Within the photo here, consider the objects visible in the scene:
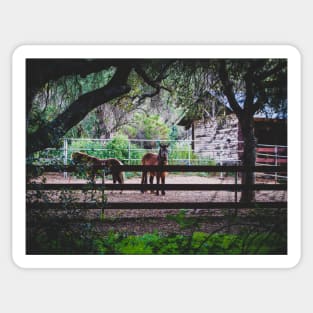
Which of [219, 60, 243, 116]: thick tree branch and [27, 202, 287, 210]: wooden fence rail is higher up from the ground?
[219, 60, 243, 116]: thick tree branch

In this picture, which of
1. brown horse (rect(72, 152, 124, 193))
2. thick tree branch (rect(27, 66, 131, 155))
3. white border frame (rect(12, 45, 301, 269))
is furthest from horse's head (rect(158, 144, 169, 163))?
white border frame (rect(12, 45, 301, 269))

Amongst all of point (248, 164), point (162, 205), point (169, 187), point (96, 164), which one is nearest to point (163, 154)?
point (169, 187)

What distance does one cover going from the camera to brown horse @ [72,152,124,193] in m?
3.23

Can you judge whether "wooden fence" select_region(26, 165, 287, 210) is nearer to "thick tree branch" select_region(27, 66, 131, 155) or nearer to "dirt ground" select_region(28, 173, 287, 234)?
"dirt ground" select_region(28, 173, 287, 234)

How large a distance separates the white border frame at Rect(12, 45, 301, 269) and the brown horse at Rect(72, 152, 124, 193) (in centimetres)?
36
